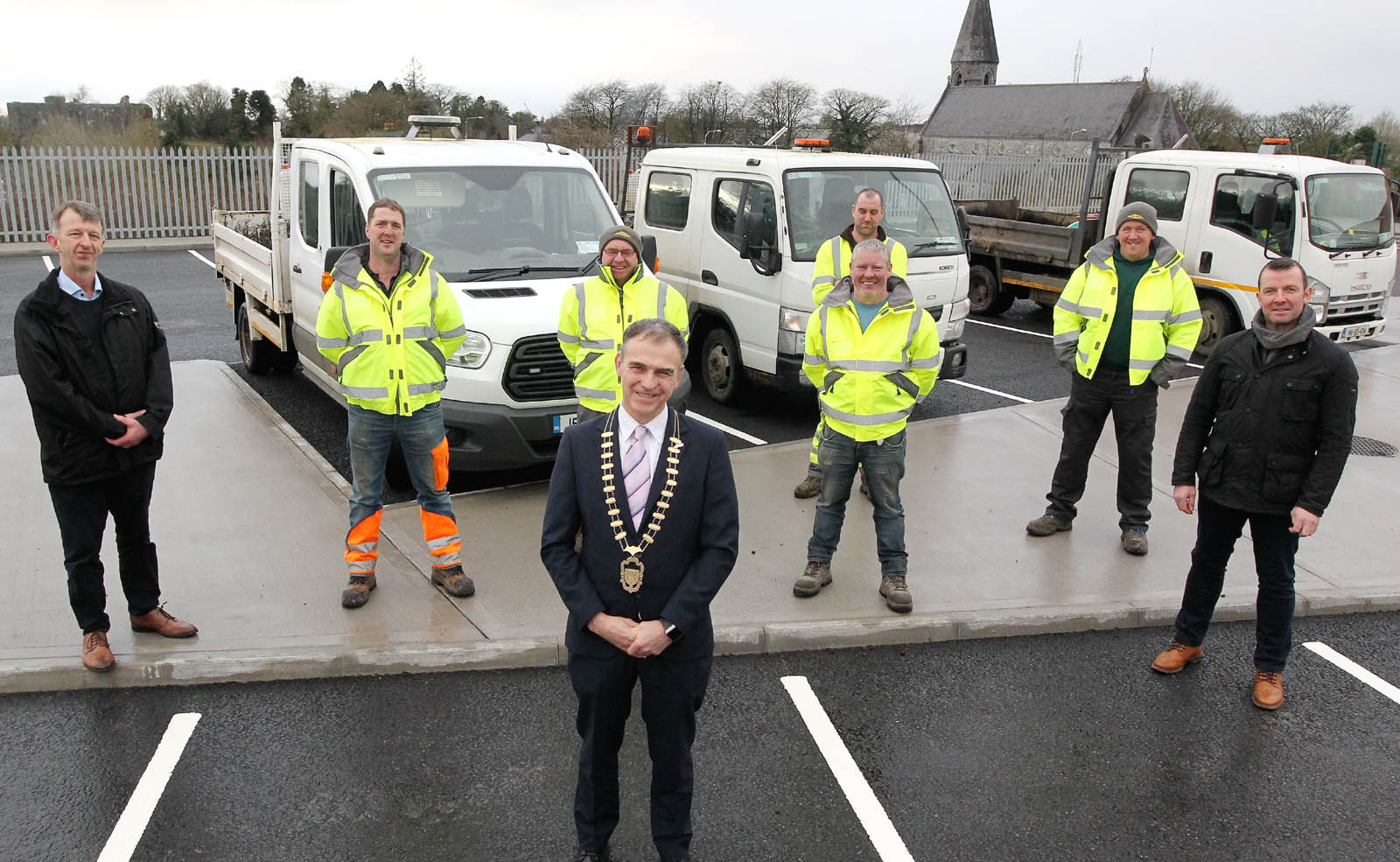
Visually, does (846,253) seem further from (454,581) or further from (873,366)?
(454,581)

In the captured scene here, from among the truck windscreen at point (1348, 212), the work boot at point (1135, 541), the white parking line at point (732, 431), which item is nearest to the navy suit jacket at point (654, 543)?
the work boot at point (1135, 541)

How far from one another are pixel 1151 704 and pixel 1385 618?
1.93 meters

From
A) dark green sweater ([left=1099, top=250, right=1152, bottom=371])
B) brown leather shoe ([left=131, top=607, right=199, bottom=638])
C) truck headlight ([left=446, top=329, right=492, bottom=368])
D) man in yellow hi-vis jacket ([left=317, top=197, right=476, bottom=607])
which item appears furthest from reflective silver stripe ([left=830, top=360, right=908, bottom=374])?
brown leather shoe ([left=131, top=607, right=199, bottom=638])

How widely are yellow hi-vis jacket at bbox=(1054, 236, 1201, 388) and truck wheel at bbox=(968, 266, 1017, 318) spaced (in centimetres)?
872

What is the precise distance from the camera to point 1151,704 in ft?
15.6

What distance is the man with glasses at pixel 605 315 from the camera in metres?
5.59

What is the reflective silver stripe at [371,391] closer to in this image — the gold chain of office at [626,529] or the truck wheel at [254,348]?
the gold chain of office at [626,529]

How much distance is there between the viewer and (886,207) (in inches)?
363

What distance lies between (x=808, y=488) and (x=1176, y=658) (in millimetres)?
2645

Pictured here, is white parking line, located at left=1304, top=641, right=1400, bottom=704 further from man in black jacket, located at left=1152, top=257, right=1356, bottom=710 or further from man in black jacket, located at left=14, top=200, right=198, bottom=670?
man in black jacket, located at left=14, top=200, right=198, bottom=670

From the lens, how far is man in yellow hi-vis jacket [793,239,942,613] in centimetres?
516

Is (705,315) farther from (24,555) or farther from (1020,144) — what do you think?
(1020,144)

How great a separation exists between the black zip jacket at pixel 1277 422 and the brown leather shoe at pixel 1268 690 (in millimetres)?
810

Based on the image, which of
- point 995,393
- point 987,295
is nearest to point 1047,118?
point 987,295
